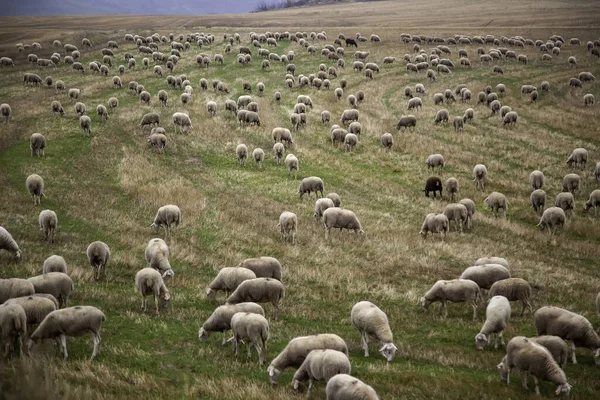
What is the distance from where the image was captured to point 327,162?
3478 centimetres

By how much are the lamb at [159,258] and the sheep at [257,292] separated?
11.5ft

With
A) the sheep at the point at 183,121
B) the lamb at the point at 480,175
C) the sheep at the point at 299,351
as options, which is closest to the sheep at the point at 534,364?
the sheep at the point at 299,351

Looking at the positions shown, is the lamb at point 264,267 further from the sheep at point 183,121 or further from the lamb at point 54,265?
the sheep at point 183,121

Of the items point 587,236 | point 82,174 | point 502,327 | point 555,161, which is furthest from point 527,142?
point 82,174

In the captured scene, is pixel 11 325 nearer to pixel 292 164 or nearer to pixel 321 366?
pixel 321 366

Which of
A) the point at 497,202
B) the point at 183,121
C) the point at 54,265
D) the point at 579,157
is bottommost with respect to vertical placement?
the point at 497,202

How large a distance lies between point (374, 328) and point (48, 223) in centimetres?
1469

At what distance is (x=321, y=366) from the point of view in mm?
10203

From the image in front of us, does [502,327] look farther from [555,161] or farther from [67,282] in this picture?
[555,161]

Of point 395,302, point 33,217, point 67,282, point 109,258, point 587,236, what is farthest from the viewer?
point 587,236

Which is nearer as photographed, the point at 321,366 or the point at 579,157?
the point at 321,366

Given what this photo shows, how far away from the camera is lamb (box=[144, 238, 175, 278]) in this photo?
17095mm

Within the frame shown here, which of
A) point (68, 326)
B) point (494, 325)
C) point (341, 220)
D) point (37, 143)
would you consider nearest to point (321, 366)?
point (494, 325)

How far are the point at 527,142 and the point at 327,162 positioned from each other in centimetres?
1659
